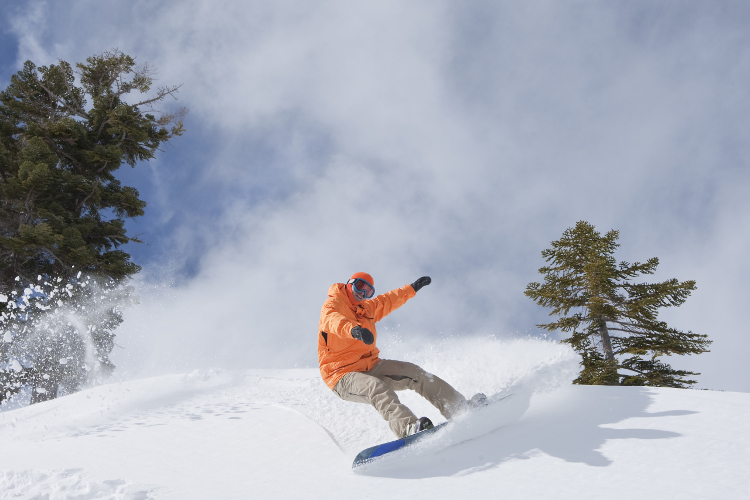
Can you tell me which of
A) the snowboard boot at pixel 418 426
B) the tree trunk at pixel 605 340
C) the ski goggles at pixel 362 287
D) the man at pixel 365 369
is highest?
the tree trunk at pixel 605 340

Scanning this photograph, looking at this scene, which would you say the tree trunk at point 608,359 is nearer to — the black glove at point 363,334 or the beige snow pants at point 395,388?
the beige snow pants at point 395,388

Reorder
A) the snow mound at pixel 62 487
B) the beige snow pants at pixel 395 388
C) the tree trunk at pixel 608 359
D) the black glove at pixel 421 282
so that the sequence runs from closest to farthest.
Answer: the snow mound at pixel 62 487, the beige snow pants at pixel 395 388, the black glove at pixel 421 282, the tree trunk at pixel 608 359

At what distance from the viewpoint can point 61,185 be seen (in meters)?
13.9

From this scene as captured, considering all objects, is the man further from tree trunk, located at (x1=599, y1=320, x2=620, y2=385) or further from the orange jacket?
tree trunk, located at (x1=599, y1=320, x2=620, y2=385)

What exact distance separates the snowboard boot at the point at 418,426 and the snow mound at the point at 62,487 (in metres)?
2.06

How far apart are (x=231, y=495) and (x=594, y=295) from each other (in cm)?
1304

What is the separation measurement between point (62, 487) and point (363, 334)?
261 centimetres

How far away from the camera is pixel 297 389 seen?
22.3ft

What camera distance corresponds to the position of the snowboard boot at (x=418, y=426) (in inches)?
140

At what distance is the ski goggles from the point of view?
16.0 feet

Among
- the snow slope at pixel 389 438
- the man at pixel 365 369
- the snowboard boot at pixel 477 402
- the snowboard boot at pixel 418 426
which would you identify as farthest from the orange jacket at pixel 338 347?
the snowboard boot at pixel 477 402

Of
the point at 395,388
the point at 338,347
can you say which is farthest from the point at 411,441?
the point at 338,347

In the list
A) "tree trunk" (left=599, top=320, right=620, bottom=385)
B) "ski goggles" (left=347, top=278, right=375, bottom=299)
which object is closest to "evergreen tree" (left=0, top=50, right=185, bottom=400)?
"ski goggles" (left=347, top=278, right=375, bottom=299)

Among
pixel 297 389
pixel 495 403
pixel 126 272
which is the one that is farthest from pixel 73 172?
pixel 495 403
